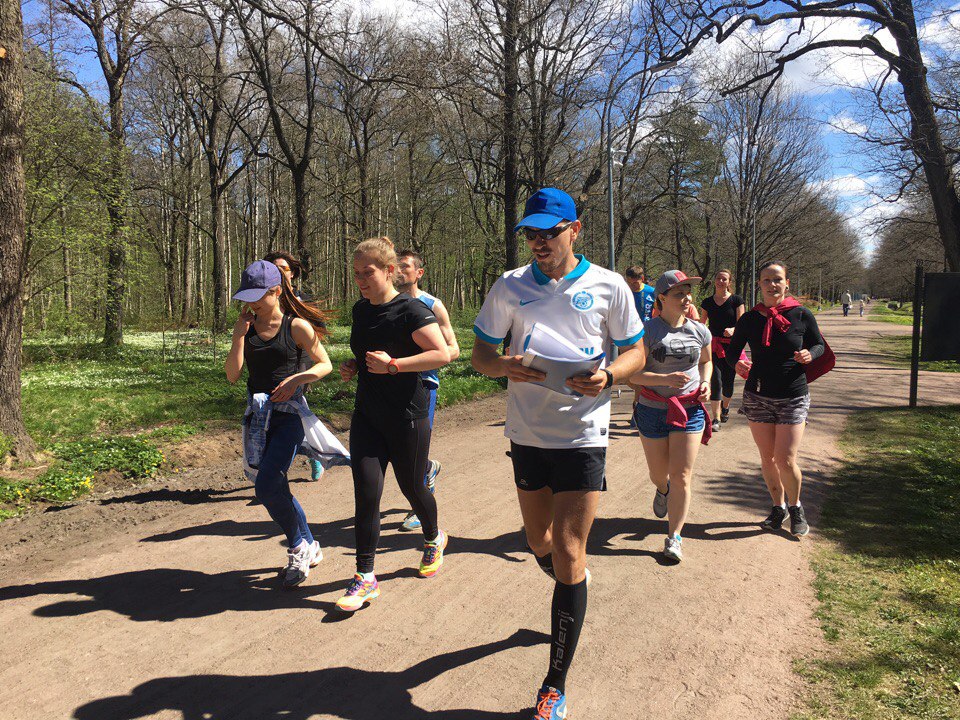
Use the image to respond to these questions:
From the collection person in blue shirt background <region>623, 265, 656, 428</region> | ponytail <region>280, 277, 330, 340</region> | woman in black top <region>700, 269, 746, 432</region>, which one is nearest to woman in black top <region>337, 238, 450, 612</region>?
ponytail <region>280, 277, 330, 340</region>

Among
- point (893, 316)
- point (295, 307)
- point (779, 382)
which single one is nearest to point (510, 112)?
point (779, 382)

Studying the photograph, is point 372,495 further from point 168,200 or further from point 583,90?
point 168,200

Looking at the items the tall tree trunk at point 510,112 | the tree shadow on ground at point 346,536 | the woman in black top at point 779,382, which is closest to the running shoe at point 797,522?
the woman in black top at point 779,382

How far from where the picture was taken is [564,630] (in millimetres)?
2723

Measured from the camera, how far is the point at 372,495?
147 inches

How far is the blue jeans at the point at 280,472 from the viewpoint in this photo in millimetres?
3896

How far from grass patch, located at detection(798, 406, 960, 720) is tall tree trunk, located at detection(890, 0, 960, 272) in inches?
265

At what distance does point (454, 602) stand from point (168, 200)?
32118 mm

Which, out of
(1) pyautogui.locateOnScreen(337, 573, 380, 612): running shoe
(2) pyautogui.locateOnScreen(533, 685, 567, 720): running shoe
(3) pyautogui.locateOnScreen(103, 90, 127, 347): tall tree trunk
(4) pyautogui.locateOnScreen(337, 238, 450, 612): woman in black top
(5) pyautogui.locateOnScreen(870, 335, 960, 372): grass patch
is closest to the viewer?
(2) pyautogui.locateOnScreen(533, 685, 567, 720): running shoe

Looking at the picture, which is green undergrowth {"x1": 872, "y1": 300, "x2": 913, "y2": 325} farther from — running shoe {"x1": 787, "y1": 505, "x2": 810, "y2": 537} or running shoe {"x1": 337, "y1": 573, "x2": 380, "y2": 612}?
running shoe {"x1": 337, "y1": 573, "x2": 380, "y2": 612}

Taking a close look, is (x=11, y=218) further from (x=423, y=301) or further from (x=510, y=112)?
(x=510, y=112)

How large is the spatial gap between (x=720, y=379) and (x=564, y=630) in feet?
22.6

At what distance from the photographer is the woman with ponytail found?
12.8 feet

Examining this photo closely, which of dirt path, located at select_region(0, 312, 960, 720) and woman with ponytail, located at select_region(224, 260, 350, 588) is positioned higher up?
woman with ponytail, located at select_region(224, 260, 350, 588)
